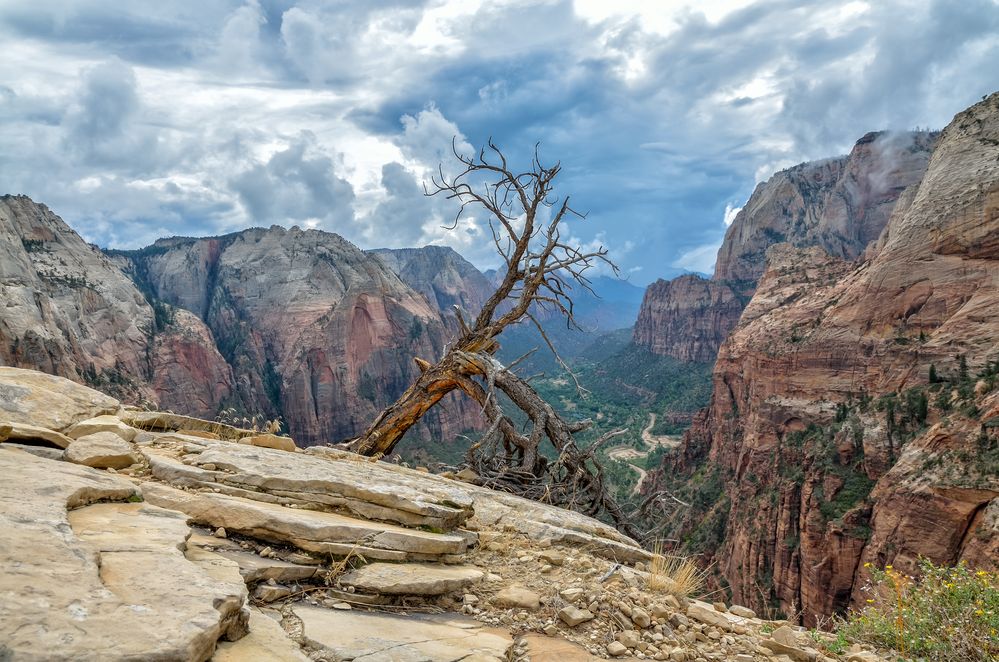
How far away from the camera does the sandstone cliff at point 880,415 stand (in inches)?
1166

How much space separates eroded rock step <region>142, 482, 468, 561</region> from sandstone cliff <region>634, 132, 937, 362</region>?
453ft

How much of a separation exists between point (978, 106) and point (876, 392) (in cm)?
2637

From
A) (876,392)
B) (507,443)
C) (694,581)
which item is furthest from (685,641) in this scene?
(876,392)

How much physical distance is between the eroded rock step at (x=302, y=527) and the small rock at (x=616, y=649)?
162 cm

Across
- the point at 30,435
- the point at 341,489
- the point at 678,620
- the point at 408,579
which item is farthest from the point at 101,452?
the point at 678,620

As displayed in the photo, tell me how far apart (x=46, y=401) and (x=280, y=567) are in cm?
399

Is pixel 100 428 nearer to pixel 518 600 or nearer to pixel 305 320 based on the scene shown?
pixel 518 600

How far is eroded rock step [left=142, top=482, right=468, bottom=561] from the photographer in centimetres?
437

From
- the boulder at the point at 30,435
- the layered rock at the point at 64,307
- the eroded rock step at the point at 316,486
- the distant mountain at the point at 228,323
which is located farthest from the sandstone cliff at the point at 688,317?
the boulder at the point at 30,435

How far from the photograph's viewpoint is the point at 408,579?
14.1ft

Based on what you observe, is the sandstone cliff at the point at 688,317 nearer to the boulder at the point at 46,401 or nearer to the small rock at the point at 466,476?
the small rock at the point at 466,476

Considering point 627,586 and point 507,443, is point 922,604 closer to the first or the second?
point 627,586

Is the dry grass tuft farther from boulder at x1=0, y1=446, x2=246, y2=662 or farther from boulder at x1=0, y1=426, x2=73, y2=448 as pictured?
boulder at x1=0, y1=426, x2=73, y2=448

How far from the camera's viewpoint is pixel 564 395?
493 feet
